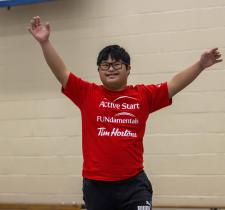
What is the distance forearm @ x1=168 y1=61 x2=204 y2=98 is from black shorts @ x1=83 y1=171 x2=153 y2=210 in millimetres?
493

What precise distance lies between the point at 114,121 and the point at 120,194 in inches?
14.0

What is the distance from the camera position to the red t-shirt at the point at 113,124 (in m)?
2.13

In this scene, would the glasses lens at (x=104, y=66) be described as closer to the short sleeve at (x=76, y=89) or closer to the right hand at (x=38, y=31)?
the short sleeve at (x=76, y=89)

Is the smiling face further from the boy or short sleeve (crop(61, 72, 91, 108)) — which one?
short sleeve (crop(61, 72, 91, 108))

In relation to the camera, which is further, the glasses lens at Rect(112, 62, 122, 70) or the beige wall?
the beige wall

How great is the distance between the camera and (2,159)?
3.57 metres

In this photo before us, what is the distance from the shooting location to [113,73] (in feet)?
7.29

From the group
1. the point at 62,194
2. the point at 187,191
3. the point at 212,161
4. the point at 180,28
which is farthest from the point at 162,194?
the point at 180,28

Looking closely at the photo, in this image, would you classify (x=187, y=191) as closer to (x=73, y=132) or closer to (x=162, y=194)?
(x=162, y=194)

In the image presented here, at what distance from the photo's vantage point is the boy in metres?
2.13

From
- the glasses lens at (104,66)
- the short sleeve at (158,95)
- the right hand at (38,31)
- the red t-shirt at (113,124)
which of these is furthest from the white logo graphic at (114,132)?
the right hand at (38,31)

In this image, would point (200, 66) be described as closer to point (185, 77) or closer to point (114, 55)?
point (185, 77)

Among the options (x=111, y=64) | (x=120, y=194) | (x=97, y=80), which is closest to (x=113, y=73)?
(x=111, y=64)

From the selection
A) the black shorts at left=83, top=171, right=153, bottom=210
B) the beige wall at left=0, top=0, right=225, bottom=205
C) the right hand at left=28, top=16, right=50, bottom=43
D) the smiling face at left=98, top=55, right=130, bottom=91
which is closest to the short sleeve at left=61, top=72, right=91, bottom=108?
the smiling face at left=98, top=55, right=130, bottom=91
